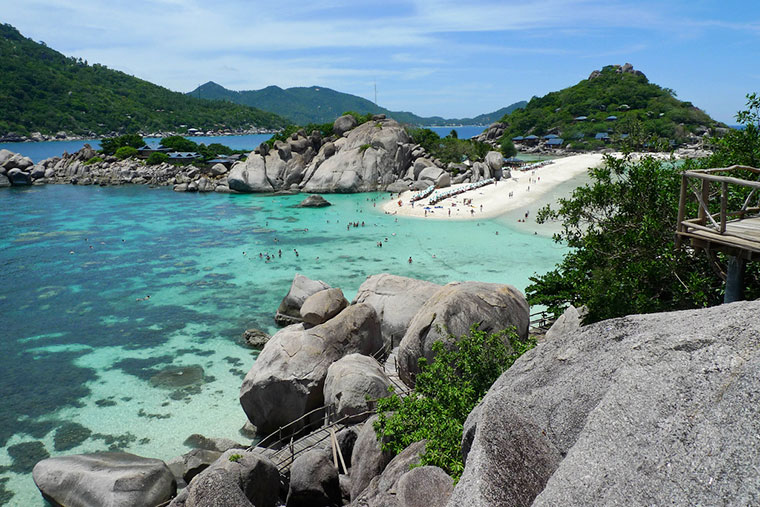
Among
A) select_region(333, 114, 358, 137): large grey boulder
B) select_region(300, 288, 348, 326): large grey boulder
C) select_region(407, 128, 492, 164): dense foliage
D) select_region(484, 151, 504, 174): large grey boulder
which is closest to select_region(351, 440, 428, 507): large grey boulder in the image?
select_region(300, 288, 348, 326): large grey boulder

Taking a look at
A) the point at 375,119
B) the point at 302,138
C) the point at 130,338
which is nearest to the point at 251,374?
the point at 130,338

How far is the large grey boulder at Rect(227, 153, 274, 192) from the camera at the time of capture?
265 feet

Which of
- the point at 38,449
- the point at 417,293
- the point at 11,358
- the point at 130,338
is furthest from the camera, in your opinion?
the point at 130,338

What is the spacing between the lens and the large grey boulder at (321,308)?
1977 centimetres

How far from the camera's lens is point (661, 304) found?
13234 mm

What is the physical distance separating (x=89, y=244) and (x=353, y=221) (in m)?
27.5

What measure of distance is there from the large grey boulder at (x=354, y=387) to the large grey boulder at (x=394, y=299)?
4800mm

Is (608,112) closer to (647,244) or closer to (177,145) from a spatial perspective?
(177,145)

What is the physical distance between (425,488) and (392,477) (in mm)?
1780

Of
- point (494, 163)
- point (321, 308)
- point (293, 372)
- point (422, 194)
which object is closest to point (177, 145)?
point (422, 194)

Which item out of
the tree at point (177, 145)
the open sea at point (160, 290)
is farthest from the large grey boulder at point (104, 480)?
the tree at point (177, 145)

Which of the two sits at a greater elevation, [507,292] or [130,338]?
[507,292]

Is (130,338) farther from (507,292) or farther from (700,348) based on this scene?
(700,348)

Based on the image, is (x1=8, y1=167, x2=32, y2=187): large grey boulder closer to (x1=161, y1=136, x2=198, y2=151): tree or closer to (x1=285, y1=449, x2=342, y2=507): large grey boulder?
(x1=161, y1=136, x2=198, y2=151): tree
